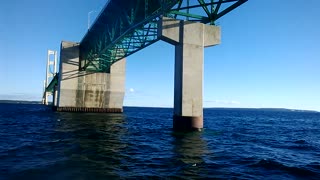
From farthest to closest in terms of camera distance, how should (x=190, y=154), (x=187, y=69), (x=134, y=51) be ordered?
(x=134, y=51)
(x=187, y=69)
(x=190, y=154)

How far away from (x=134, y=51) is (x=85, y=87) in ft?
65.4

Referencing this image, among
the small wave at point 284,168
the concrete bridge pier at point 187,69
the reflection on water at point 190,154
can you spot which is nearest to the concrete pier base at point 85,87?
the concrete bridge pier at point 187,69

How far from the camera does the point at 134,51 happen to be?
40.5m

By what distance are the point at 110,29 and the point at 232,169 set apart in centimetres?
3126

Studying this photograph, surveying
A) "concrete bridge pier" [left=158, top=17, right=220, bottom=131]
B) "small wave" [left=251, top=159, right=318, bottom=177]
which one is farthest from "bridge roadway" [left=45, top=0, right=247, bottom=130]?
"small wave" [left=251, top=159, right=318, bottom=177]

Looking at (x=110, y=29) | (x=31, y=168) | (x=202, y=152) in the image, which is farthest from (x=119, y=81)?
(x=31, y=168)

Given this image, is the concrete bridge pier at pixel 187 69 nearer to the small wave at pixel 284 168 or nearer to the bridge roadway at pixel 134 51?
the bridge roadway at pixel 134 51

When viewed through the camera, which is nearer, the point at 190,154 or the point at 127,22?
the point at 190,154

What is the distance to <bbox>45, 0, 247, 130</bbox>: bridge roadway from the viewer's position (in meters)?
22.1

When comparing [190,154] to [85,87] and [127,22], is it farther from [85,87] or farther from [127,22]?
[85,87]

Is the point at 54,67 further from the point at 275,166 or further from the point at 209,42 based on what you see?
the point at 275,166

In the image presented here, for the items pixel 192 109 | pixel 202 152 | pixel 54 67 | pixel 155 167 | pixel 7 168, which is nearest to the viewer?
pixel 7 168

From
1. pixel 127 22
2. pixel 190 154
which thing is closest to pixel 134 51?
pixel 127 22

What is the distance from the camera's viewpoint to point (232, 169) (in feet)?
36.1
